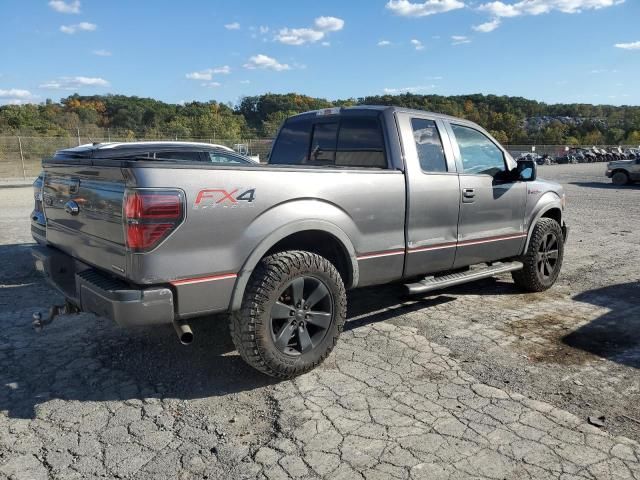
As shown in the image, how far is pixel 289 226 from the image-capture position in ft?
11.3

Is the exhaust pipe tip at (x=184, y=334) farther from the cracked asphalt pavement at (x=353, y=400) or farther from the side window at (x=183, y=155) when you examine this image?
the side window at (x=183, y=155)

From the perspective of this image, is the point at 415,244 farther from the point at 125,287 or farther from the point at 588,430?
the point at 125,287

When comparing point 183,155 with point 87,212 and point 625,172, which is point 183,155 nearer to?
point 87,212

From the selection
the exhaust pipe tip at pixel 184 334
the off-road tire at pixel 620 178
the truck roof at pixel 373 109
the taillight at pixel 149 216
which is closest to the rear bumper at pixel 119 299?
the exhaust pipe tip at pixel 184 334

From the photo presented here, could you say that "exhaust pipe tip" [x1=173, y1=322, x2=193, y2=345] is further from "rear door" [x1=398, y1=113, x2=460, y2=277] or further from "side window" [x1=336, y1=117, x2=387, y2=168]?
"side window" [x1=336, y1=117, x2=387, y2=168]

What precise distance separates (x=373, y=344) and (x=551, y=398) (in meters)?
1.42

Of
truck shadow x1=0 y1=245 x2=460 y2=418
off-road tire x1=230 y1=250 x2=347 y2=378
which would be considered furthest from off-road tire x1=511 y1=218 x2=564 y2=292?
off-road tire x1=230 y1=250 x2=347 y2=378

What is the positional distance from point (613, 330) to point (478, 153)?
205cm

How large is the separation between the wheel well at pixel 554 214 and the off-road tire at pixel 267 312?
3575 mm

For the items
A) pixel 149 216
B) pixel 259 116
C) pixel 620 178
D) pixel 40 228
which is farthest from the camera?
pixel 259 116

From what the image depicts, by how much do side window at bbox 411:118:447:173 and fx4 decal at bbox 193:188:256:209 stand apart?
1.80 meters

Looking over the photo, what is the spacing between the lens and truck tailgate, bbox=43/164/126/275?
3053 mm

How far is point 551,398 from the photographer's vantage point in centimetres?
341

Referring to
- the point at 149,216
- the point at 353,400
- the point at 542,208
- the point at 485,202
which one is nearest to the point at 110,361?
the point at 149,216
